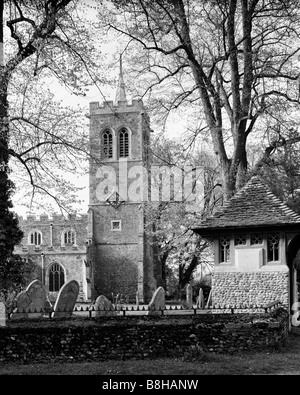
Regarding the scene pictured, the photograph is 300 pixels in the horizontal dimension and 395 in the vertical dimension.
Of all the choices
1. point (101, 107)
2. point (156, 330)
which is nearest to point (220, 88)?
point (156, 330)

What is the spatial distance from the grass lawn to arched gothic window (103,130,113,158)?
130ft

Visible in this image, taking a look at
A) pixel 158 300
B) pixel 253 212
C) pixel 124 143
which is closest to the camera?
pixel 253 212

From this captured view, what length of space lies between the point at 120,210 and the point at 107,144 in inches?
217

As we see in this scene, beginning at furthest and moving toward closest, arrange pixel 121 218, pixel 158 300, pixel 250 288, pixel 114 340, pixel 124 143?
pixel 124 143, pixel 121 218, pixel 158 300, pixel 250 288, pixel 114 340

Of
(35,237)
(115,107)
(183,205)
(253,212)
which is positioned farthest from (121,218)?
(253,212)

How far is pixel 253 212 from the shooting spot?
15945mm

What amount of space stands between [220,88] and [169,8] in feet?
12.3

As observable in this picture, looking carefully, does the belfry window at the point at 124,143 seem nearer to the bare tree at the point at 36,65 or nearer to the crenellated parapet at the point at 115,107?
the crenellated parapet at the point at 115,107

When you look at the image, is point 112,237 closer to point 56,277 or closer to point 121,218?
point 121,218

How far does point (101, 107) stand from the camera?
50062 millimetres

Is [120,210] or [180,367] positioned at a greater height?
[120,210]

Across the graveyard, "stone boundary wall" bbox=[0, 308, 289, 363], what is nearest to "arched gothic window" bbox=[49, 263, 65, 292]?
the graveyard

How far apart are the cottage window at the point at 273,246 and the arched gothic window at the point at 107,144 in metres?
34.8

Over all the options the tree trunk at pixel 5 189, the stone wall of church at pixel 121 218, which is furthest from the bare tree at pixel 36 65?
the stone wall of church at pixel 121 218
